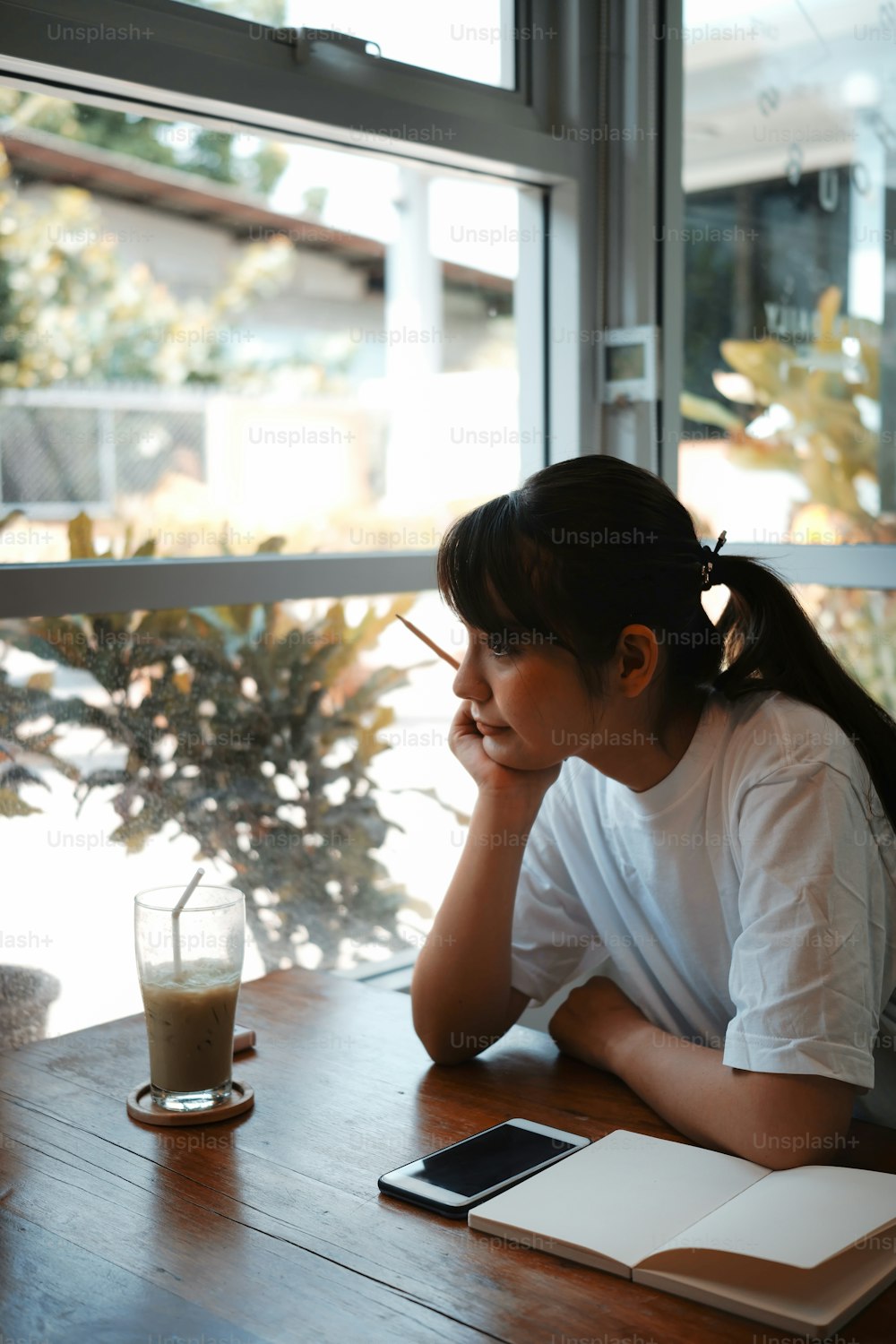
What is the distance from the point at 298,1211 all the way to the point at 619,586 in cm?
65

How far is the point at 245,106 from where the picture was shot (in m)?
1.61

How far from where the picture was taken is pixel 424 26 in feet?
6.29

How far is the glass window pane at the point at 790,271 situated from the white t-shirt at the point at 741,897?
2.83ft

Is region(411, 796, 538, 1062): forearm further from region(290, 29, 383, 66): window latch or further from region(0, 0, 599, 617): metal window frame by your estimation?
region(290, 29, 383, 66): window latch

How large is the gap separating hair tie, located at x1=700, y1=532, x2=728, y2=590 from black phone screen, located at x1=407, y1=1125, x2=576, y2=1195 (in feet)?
1.91

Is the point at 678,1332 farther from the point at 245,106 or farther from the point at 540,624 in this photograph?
the point at 245,106

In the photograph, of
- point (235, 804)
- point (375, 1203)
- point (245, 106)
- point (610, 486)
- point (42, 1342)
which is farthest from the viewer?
point (235, 804)

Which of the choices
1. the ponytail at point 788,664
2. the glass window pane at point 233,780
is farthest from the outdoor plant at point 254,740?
the ponytail at point 788,664

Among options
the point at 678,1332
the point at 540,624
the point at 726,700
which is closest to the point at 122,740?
the point at 540,624

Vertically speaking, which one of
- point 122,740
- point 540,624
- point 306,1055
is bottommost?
point 306,1055

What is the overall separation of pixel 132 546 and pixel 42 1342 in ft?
3.51

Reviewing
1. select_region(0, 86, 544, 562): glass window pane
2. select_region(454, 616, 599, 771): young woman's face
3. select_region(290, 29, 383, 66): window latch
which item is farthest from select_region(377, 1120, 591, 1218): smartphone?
select_region(290, 29, 383, 66): window latch

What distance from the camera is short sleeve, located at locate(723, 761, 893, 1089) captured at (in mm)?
1075

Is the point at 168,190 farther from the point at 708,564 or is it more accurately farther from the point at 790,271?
the point at 790,271
